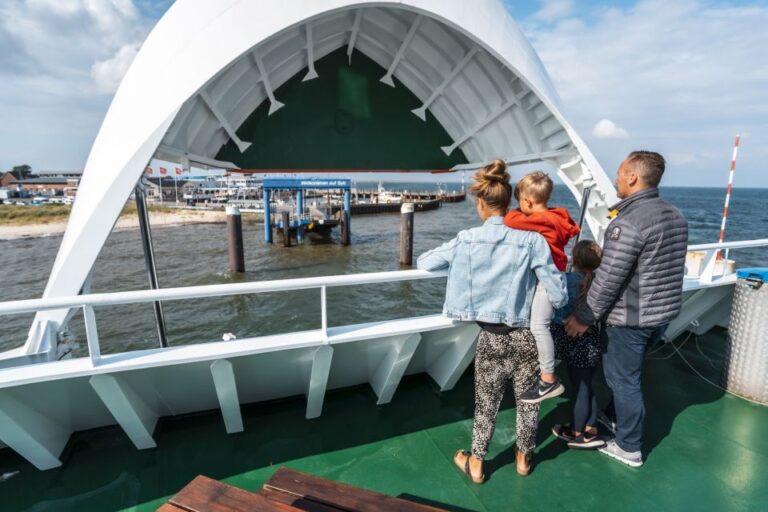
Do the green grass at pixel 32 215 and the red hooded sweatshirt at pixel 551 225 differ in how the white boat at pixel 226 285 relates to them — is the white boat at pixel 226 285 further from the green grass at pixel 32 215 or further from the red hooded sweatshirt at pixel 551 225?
the green grass at pixel 32 215

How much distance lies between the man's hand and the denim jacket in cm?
44

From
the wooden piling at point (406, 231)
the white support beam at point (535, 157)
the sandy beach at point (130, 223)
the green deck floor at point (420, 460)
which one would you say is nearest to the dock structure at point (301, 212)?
the wooden piling at point (406, 231)

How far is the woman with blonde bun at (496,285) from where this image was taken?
6.49 feet

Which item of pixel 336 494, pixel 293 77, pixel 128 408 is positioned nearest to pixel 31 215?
pixel 293 77

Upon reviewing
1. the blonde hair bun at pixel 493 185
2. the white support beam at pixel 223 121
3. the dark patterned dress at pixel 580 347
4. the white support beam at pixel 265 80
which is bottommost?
the dark patterned dress at pixel 580 347

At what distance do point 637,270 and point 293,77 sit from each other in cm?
437

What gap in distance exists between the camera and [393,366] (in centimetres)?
306

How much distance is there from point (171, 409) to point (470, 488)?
2.41 metres

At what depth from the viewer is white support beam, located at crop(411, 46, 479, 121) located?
4209 mm

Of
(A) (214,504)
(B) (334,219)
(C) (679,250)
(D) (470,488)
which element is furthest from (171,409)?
(B) (334,219)

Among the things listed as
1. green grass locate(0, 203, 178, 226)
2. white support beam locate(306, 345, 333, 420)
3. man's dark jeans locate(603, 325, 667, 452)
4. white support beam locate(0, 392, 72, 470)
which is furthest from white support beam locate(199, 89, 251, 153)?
green grass locate(0, 203, 178, 226)

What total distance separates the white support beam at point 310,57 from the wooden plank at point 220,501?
4.01 meters

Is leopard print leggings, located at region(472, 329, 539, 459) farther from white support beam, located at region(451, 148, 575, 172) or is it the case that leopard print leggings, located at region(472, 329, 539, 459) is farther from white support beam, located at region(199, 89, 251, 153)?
white support beam, located at region(199, 89, 251, 153)

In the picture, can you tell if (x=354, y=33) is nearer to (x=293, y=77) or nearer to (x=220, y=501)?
(x=293, y=77)
